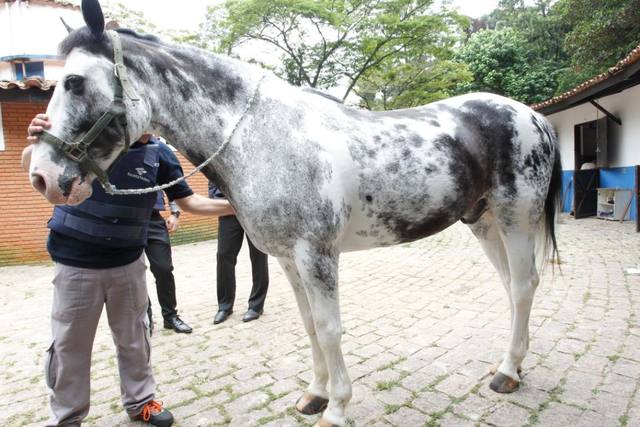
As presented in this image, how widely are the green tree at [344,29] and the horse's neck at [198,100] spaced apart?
42.7ft

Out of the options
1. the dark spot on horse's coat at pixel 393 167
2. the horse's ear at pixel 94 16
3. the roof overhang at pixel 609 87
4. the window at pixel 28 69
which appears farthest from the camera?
the window at pixel 28 69

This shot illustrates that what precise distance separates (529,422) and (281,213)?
74.9 inches

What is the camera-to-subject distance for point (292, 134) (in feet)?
6.73

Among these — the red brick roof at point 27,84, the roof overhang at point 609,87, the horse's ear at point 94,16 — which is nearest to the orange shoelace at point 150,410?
the horse's ear at point 94,16

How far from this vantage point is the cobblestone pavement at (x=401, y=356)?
262 centimetres

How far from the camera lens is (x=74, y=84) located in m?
1.69

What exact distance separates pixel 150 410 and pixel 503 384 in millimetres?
2287

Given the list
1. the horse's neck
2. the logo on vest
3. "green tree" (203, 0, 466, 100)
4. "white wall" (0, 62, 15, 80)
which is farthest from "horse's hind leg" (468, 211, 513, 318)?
"white wall" (0, 62, 15, 80)

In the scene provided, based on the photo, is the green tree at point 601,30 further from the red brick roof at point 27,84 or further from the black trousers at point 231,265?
the red brick roof at point 27,84

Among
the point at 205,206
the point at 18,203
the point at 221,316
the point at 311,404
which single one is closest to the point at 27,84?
the point at 18,203

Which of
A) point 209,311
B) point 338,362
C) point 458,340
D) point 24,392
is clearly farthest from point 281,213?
point 209,311

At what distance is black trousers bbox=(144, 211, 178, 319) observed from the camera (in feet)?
13.9

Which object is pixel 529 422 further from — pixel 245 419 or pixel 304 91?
pixel 304 91

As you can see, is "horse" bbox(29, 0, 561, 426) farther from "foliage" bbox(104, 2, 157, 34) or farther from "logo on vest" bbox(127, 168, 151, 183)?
"foliage" bbox(104, 2, 157, 34)
